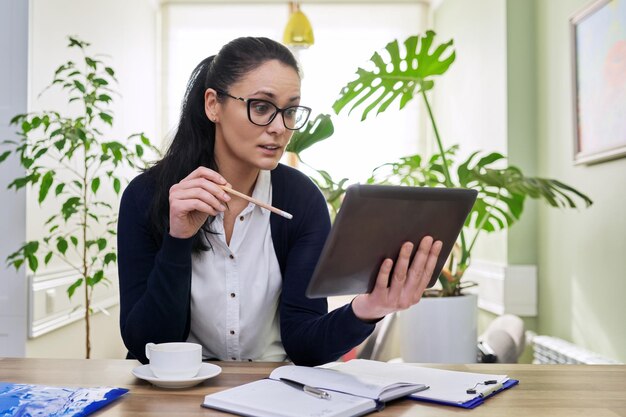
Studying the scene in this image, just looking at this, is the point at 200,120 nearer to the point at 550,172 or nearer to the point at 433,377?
the point at 433,377

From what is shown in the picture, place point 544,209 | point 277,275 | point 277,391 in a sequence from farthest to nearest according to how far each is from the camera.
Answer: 1. point 544,209
2. point 277,275
3. point 277,391

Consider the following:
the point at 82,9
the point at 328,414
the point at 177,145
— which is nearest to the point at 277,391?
the point at 328,414

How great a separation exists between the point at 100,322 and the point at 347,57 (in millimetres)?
2472

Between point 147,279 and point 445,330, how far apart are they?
1.23 m

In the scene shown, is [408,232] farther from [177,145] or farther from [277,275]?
[177,145]

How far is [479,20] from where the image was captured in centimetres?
384

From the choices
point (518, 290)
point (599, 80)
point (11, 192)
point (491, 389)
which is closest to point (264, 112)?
point (491, 389)

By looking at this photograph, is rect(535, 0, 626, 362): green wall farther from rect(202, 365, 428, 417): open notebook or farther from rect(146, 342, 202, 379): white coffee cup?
rect(146, 342, 202, 379): white coffee cup

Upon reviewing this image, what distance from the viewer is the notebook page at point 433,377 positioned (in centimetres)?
107

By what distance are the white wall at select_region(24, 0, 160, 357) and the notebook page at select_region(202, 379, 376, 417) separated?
186cm

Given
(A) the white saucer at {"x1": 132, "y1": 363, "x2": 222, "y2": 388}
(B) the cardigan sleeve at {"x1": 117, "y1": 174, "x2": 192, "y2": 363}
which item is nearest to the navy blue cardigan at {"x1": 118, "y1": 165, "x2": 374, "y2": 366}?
(B) the cardigan sleeve at {"x1": 117, "y1": 174, "x2": 192, "y2": 363}

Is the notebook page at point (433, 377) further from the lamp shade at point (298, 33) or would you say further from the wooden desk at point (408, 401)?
the lamp shade at point (298, 33)

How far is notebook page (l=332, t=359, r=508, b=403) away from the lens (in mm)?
1067

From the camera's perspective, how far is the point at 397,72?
2.43 metres
